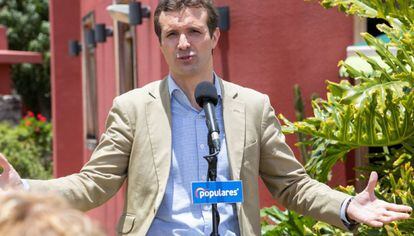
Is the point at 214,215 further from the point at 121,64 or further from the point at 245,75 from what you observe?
the point at 121,64

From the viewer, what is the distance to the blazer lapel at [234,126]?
324cm

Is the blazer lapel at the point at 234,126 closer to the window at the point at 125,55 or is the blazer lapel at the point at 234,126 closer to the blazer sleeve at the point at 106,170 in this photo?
the blazer sleeve at the point at 106,170

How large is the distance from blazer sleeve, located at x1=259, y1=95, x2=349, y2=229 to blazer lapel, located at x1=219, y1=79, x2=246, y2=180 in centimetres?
10

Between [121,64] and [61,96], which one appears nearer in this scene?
[121,64]

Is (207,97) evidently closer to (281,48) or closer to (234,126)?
(234,126)

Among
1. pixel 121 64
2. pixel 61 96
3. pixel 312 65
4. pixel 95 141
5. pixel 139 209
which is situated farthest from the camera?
pixel 61 96

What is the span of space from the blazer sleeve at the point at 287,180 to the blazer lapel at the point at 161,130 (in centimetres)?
36

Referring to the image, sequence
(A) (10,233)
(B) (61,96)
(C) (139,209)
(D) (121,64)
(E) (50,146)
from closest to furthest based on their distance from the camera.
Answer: (A) (10,233) → (C) (139,209) → (D) (121,64) → (B) (61,96) → (E) (50,146)

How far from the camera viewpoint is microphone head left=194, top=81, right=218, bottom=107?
3086 mm

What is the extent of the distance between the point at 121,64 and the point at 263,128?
244 inches

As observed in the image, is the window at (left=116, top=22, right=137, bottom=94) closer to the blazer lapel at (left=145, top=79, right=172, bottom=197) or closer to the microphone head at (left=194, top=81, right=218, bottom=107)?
the blazer lapel at (left=145, top=79, right=172, bottom=197)

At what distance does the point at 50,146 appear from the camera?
60.4 ft

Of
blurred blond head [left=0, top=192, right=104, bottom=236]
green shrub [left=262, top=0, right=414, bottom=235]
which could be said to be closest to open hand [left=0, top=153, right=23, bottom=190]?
blurred blond head [left=0, top=192, right=104, bottom=236]

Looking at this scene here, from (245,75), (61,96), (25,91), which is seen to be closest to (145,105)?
(245,75)
